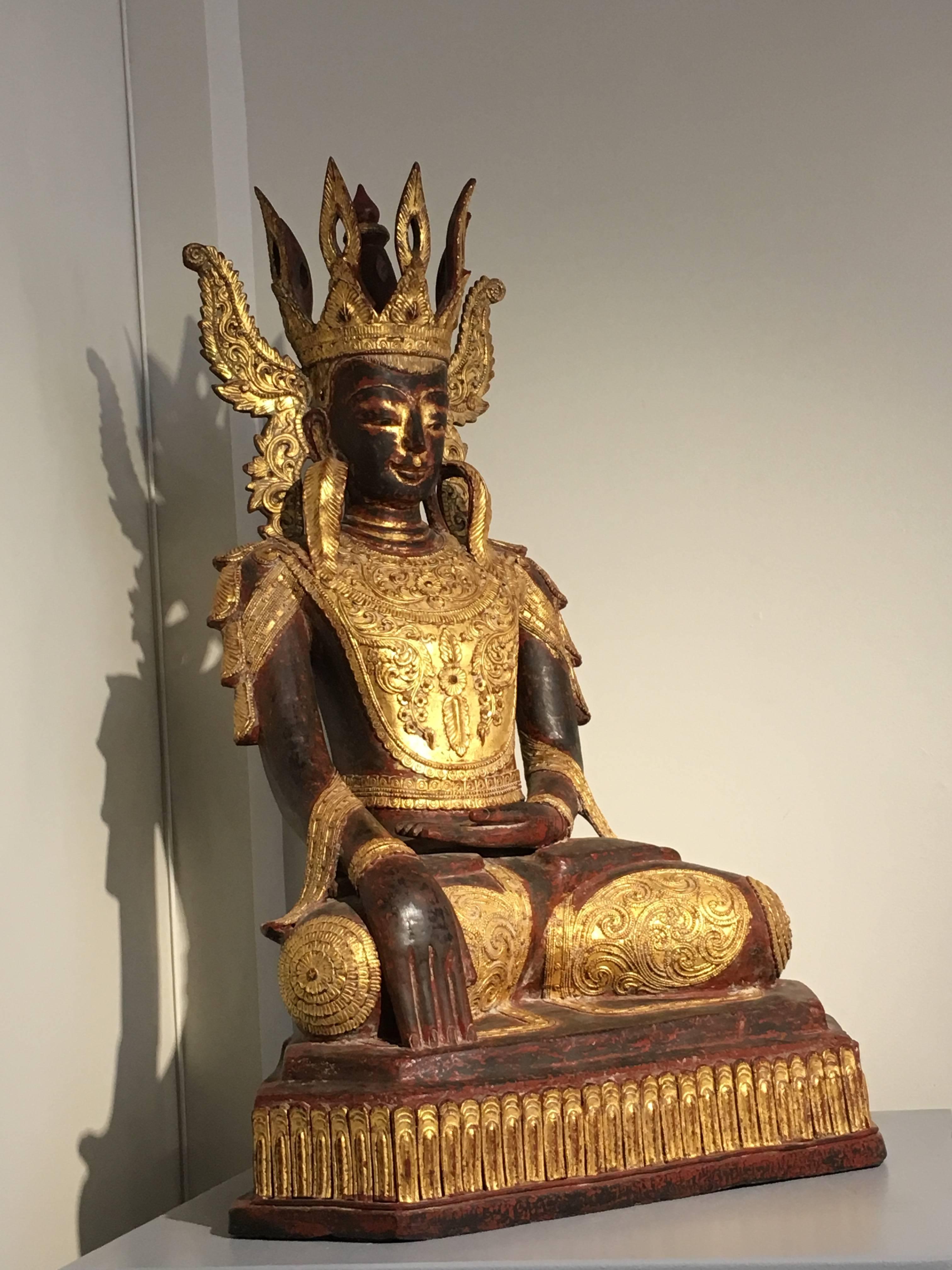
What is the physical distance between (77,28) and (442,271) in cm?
100

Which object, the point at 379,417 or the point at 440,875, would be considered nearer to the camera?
the point at 440,875

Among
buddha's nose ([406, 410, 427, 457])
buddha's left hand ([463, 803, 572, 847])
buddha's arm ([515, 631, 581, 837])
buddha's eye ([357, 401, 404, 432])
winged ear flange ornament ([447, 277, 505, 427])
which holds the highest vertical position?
winged ear flange ornament ([447, 277, 505, 427])

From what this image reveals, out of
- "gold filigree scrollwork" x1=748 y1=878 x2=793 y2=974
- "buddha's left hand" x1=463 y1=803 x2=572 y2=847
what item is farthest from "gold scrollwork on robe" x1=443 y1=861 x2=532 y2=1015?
"gold filigree scrollwork" x1=748 y1=878 x2=793 y2=974

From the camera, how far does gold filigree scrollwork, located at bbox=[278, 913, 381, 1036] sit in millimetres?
2363

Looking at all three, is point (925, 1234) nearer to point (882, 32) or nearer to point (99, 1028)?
point (99, 1028)

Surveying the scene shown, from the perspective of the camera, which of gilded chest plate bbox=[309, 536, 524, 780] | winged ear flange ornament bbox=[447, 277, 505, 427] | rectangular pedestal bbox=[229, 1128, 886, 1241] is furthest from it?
winged ear flange ornament bbox=[447, 277, 505, 427]

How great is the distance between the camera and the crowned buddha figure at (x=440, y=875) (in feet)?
7.57

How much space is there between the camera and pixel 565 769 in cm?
299

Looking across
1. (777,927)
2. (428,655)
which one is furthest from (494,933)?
(428,655)

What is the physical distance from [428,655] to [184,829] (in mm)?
878

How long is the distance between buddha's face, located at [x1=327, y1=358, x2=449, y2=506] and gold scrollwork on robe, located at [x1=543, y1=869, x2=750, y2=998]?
840 millimetres

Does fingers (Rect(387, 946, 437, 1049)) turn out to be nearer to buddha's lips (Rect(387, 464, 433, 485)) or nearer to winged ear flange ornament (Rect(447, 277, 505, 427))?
buddha's lips (Rect(387, 464, 433, 485))

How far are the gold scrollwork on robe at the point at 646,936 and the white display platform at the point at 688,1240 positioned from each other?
13.6 inches

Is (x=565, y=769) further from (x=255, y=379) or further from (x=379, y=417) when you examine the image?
(x=255, y=379)
